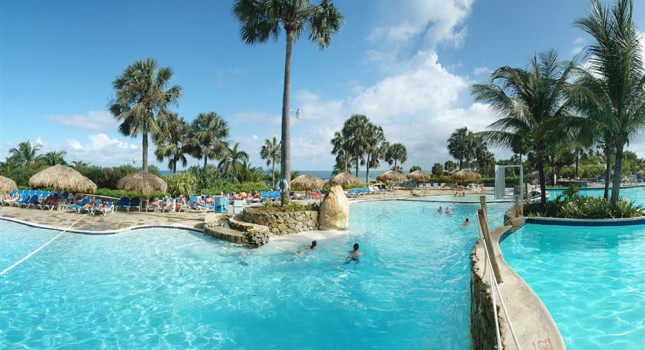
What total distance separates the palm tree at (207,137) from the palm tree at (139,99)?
12.3 metres

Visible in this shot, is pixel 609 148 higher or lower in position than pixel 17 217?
higher

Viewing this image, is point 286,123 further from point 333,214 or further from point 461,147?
point 461,147

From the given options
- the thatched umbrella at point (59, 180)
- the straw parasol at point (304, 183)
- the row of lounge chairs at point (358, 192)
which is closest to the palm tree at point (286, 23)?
the thatched umbrella at point (59, 180)

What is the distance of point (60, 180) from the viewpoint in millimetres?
17609

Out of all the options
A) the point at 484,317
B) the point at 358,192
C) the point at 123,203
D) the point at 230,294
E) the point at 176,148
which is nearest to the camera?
the point at 484,317

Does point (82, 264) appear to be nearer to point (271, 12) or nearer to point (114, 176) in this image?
point (271, 12)

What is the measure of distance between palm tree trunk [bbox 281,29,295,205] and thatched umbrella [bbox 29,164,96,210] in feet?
37.9

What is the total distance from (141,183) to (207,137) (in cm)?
1829

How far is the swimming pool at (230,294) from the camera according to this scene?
555 centimetres

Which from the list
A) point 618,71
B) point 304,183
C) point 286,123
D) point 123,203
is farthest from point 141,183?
point 618,71

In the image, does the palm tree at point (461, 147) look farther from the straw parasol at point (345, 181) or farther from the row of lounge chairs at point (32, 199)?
the row of lounge chairs at point (32, 199)

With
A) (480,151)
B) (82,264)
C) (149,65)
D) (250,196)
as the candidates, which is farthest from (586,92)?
(480,151)

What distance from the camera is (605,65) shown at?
12.6 meters

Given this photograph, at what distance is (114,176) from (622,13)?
2976cm
